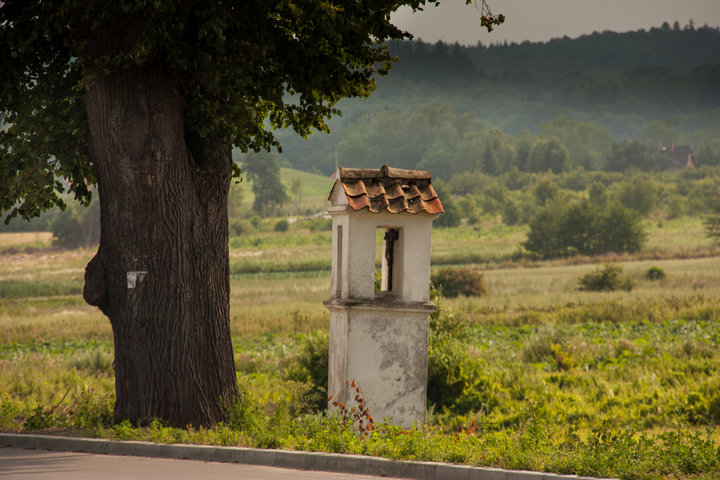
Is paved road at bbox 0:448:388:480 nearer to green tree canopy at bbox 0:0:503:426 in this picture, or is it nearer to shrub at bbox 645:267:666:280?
green tree canopy at bbox 0:0:503:426

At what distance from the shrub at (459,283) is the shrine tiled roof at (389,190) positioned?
126 feet

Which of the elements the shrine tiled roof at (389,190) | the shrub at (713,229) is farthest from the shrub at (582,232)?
the shrine tiled roof at (389,190)

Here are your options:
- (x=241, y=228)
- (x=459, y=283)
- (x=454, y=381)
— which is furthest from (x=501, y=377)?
(x=241, y=228)

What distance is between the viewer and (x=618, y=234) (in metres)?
90.4

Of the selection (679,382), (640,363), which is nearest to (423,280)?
(679,382)

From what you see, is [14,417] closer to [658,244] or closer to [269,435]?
[269,435]

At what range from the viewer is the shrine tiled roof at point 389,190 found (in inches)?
493

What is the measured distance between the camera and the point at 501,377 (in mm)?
20328

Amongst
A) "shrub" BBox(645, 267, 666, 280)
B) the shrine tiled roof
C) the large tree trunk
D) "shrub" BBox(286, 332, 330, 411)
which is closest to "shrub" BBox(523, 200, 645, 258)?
"shrub" BBox(645, 267, 666, 280)

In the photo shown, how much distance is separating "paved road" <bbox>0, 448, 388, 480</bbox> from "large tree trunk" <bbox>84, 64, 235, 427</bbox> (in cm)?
167

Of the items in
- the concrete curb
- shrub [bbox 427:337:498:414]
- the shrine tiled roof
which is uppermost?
the shrine tiled roof

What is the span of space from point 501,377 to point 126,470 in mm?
13510

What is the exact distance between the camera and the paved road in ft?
25.8

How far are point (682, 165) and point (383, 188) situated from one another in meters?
173
